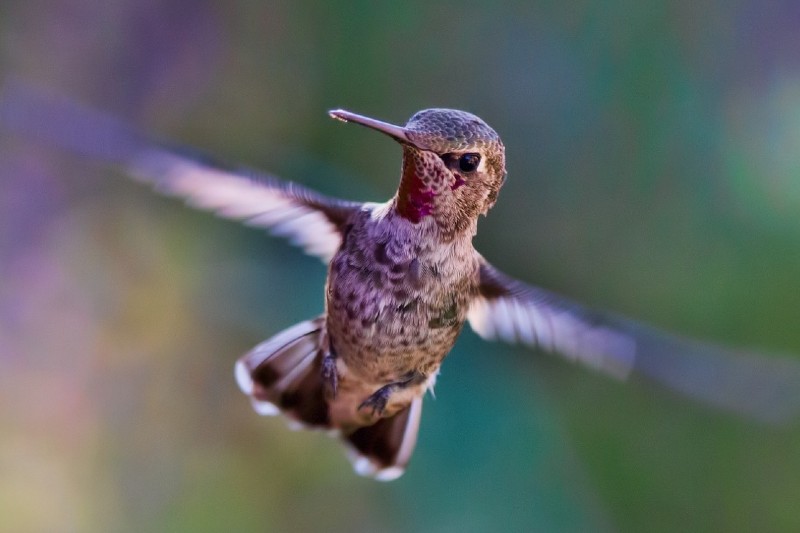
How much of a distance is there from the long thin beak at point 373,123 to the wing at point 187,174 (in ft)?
0.80

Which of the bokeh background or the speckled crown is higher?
the speckled crown

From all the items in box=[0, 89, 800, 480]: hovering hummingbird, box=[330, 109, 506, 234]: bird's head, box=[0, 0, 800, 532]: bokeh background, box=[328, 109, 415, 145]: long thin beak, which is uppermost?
box=[328, 109, 415, 145]: long thin beak

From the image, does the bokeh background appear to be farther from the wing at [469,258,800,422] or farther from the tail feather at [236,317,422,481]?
the wing at [469,258,800,422]

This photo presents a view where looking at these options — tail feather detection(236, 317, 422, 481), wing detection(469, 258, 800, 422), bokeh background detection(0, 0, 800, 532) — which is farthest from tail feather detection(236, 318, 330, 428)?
bokeh background detection(0, 0, 800, 532)

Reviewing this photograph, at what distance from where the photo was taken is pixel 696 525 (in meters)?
2.39

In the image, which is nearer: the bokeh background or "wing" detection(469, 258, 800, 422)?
"wing" detection(469, 258, 800, 422)

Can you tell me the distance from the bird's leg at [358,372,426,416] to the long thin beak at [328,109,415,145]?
0.39m

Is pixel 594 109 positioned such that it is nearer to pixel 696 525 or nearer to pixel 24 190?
pixel 696 525

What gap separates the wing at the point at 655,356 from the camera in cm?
81

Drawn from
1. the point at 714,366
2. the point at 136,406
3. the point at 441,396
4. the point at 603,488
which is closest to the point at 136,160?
the point at 714,366

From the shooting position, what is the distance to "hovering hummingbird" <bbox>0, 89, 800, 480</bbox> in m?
0.83

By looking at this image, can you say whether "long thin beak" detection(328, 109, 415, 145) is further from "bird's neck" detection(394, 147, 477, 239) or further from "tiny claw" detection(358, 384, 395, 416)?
"tiny claw" detection(358, 384, 395, 416)

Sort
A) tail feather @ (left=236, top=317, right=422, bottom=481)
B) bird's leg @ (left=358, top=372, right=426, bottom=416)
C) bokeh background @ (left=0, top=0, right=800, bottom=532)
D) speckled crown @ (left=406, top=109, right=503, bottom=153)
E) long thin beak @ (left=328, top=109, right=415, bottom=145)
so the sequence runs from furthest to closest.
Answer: bokeh background @ (left=0, top=0, right=800, bottom=532), tail feather @ (left=236, top=317, right=422, bottom=481), bird's leg @ (left=358, top=372, right=426, bottom=416), speckled crown @ (left=406, top=109, right=503, bottom=153), long thin beak @ (left=328, top=109, right=415, bottom=145)

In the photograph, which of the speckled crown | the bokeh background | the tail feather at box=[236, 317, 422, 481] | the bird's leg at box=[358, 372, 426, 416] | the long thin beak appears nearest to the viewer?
the long thin beak
